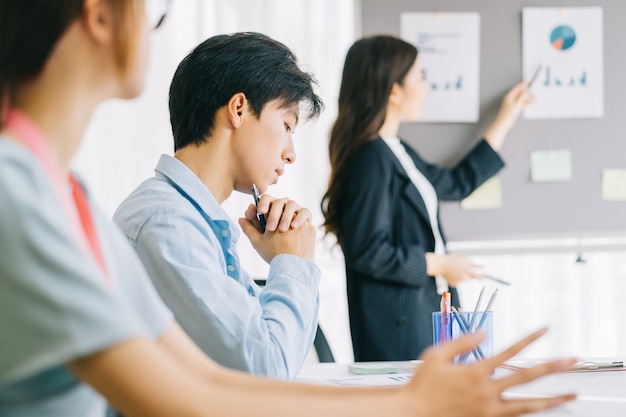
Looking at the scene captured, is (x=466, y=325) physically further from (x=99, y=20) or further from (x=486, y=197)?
(x=486, y=197)

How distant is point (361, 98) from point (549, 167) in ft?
2.56

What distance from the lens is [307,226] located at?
170cm

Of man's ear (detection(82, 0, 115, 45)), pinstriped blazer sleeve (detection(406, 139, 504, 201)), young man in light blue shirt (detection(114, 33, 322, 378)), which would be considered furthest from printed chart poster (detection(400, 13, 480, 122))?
man's ear (detection(82, 0, 115, 45))

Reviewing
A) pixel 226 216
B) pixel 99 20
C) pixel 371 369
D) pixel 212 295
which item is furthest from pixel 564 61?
pixel 99 20

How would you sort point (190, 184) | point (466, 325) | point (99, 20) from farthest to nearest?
point (466, 325) → point (190, 184) → point (99, 20)

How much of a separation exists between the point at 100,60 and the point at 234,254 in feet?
2.88

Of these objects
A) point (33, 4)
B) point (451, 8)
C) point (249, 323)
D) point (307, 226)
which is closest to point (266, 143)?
point (307, 226)

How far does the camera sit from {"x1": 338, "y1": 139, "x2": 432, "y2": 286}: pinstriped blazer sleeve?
270cm

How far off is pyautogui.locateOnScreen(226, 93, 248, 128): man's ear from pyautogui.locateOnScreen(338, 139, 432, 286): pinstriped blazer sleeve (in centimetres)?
112

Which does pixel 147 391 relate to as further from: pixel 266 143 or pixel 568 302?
pixel 568 302

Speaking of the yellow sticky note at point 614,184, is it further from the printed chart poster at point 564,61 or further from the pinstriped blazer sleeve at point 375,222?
the pinstriped blazer sleeve at point 375,222

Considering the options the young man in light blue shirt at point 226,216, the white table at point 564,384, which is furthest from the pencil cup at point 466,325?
the young man in light blue shirt at point 226,216

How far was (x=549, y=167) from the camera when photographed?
314cm

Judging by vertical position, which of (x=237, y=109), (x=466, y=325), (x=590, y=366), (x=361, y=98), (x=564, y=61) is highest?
(x=564, y=61)
